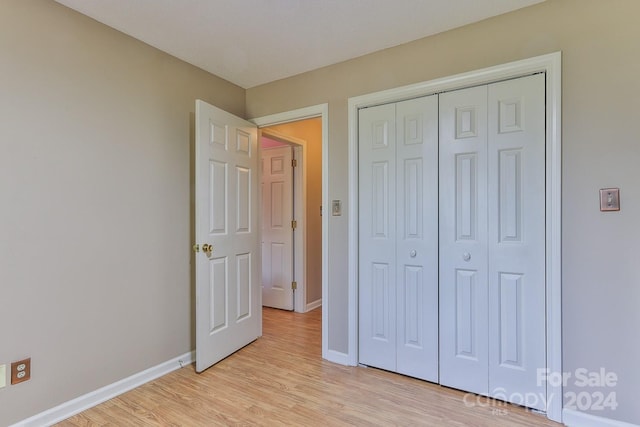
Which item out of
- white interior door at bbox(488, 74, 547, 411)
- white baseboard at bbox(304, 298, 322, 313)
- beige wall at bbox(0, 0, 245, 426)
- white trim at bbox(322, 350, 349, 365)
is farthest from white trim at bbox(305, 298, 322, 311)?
white interior door at bbox(488, 74, 547, 411)

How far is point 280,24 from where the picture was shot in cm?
211

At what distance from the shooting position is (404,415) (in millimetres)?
1919

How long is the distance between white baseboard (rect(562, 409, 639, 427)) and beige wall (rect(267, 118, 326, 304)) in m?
2.73

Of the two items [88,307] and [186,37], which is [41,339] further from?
[186,37]

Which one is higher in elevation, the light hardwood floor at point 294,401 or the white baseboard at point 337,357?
the white baseboard at point 337,357

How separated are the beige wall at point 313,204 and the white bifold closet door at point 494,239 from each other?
6.95 feet

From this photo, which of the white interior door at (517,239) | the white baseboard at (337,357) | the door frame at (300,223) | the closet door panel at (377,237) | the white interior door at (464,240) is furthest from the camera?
the door frame at (300,223)

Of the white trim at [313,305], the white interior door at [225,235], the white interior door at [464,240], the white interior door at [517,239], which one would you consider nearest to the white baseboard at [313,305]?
the white trim at [313,305]

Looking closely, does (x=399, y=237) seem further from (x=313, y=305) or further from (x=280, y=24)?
(x=313, y=305)

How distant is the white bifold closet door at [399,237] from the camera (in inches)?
89.6

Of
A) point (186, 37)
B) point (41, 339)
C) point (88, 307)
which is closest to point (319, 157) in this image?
point (186, 37)

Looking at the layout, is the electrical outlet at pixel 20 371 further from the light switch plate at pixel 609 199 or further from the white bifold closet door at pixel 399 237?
the light switch plate at pixel 609 199

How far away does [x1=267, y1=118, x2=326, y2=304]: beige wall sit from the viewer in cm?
411

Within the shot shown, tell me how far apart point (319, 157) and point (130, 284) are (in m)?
2.75
